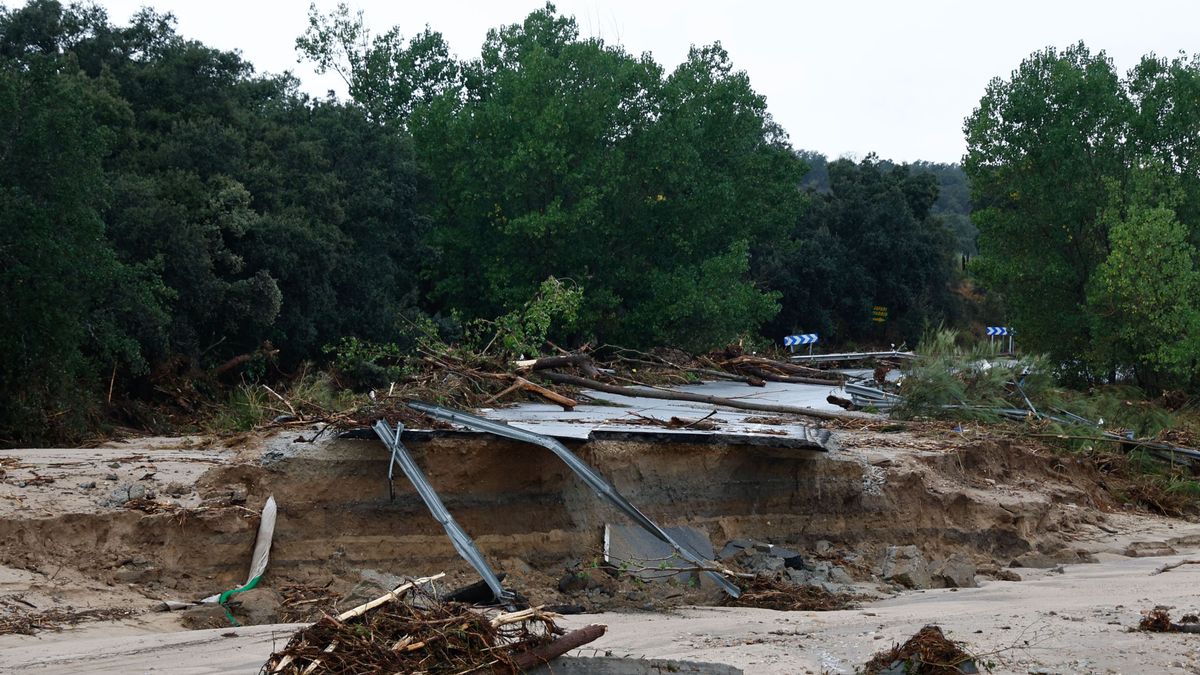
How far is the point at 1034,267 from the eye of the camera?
98.0 ft

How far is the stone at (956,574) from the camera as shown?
10328mm

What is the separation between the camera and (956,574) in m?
10.4

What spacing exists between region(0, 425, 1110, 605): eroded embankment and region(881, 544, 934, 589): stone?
9.5 inches

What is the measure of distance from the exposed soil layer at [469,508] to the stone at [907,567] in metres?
0.24

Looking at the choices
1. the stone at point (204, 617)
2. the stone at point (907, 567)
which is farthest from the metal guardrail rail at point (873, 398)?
the stone at point (204, 617)

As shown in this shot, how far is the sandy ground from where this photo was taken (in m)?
6.69

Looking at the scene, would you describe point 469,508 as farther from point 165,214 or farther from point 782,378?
point 165,214

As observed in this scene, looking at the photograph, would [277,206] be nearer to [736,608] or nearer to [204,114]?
[204,114]

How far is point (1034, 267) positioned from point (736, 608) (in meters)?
23.3

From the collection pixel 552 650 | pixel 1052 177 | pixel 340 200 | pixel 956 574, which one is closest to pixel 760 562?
pixel 956 574

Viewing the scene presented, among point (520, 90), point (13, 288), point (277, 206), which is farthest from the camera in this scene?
point (520, 90)

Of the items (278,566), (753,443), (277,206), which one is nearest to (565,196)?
(277,206)

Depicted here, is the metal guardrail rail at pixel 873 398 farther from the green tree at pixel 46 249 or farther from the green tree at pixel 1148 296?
the green tree at pixel 46 249

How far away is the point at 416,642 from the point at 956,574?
606 cm
